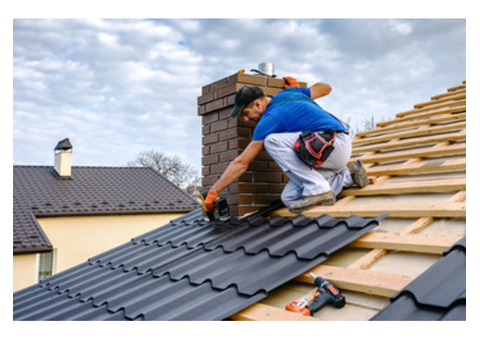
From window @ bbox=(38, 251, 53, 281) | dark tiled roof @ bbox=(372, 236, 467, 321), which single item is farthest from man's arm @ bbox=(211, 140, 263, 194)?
window @ bbox=(38, 251, 53, 281)

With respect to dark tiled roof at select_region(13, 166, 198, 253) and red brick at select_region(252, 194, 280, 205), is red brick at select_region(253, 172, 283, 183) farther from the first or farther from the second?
dark tiled roof at select_region(13, 166, 198, 253)

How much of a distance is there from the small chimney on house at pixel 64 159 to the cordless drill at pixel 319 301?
61.5 feet

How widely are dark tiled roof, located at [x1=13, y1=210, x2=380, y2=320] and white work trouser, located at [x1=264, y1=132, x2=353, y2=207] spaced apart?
30 cm

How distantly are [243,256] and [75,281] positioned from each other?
7.52 feet

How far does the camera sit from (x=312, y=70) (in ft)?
18.2

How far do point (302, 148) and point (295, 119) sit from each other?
0.33m

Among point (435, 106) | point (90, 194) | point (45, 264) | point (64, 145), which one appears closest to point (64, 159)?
point (64, 145)

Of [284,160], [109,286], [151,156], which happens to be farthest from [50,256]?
[151,156]

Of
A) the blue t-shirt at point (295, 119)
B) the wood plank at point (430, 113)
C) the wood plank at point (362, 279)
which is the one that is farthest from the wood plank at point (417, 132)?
the wood plank at point (362, 279)

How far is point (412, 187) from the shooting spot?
3.17 meters

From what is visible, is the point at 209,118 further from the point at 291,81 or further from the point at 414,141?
the point at 414,141

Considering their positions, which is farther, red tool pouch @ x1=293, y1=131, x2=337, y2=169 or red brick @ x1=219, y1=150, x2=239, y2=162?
red brick @ x1=219, y1=150, x2=239, y2=162

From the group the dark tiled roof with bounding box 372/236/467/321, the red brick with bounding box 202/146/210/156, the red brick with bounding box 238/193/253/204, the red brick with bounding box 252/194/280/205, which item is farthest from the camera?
the red brick with bounding box 202/146/210/156

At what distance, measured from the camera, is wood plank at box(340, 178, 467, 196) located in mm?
2947
